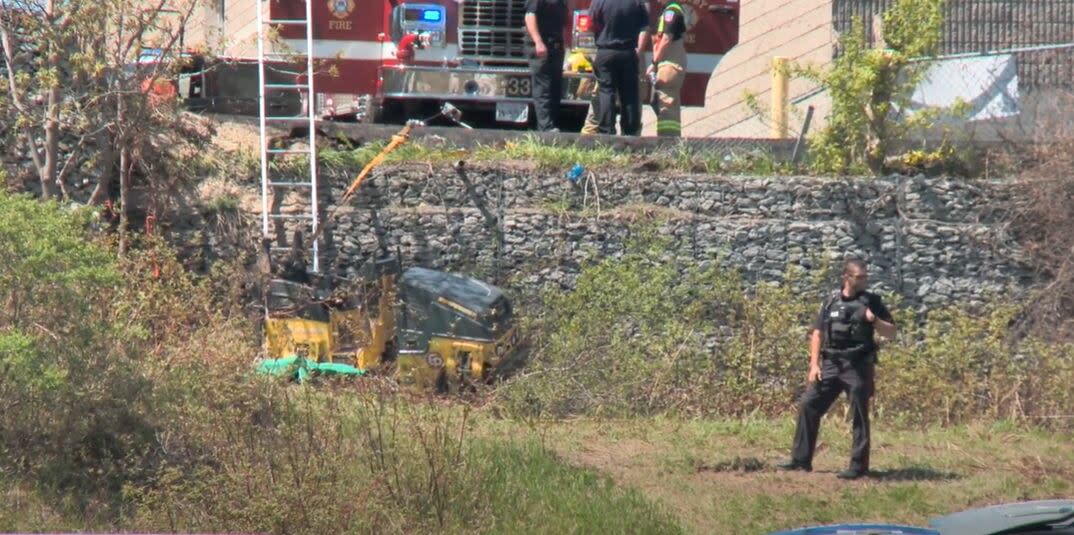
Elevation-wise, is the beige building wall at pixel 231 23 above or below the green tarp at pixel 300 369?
above

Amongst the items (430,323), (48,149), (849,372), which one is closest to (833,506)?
(849,372)

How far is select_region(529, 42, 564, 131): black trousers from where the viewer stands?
1582 centimetres

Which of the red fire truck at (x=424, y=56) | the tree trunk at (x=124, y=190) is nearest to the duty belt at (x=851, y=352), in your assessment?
the red fire truck at (x=424, y=56)

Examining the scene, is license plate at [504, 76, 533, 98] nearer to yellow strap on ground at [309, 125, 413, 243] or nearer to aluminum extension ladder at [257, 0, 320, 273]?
yellow strap on ground at [309, 125, 413, 243]

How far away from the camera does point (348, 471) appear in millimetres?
9859

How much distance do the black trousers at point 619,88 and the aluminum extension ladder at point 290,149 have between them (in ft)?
9.85

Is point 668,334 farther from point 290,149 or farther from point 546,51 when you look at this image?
point 290,149

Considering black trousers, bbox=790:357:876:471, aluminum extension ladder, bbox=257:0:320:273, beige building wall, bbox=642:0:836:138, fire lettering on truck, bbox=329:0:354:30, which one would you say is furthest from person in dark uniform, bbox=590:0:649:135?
beige building wall, bbox=642:0:836:138

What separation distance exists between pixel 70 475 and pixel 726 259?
7.33 meters

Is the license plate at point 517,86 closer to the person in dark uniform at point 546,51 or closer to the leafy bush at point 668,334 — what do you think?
the person in dark uniform at point 546,51

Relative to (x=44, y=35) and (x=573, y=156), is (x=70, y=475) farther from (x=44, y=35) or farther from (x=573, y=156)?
(x=573, y=156)

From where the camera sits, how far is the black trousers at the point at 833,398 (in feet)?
37.4

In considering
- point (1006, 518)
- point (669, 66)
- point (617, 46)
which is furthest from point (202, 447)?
point (669, 66)

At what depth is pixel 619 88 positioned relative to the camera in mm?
16172
